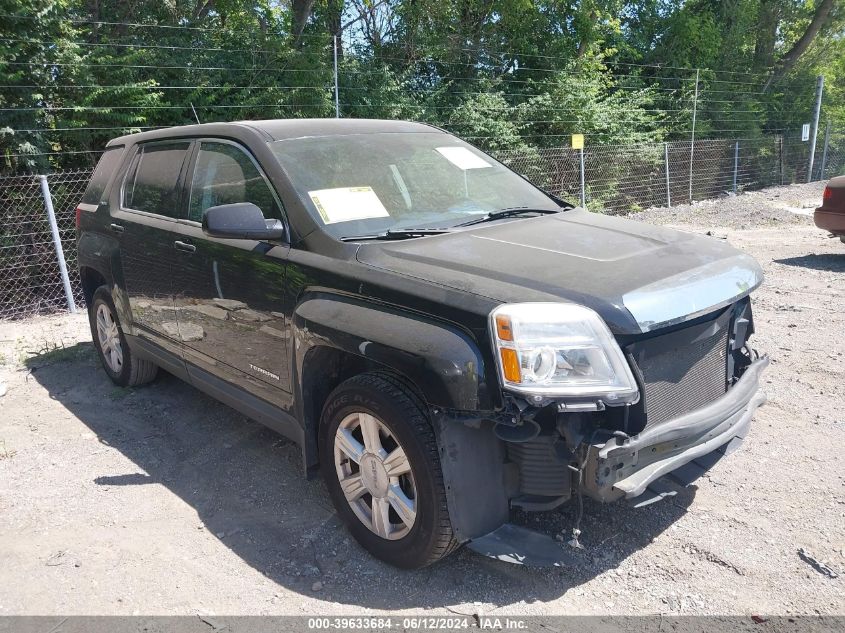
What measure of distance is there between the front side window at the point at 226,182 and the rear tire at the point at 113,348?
1.60 metres

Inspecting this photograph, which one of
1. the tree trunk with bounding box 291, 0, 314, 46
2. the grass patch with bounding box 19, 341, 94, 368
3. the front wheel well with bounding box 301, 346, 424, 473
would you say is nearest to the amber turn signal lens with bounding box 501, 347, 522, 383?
the front wheel well with bounding box 301, 346, 424, 473

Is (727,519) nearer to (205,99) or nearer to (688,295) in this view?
(688,295)

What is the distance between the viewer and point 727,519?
3.45m

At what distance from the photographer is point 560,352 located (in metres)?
2.62

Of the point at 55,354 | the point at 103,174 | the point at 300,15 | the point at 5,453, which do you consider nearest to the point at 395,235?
the point at 5,453

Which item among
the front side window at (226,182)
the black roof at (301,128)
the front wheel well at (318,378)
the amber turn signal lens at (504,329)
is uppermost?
the black roof at (301,128)

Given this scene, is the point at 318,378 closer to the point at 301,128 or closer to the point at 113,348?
the point at 301,128

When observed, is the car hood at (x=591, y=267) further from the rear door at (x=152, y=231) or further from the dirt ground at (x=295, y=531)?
the rear door at (x=152, y=231)

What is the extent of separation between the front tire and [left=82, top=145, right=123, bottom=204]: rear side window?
3221 millimetres

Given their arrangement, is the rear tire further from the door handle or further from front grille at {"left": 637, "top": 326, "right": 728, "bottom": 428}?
front grille at {"left": 637, "top": 326, "right": 728, "bottom": 428}

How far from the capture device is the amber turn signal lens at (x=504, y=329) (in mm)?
2596

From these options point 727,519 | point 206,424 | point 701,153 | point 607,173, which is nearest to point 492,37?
point 607,173

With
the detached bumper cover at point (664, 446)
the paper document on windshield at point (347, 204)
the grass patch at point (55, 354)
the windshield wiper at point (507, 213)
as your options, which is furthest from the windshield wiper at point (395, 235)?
the grass patch at point (55, 354)

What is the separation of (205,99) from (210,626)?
9273 millimetres
